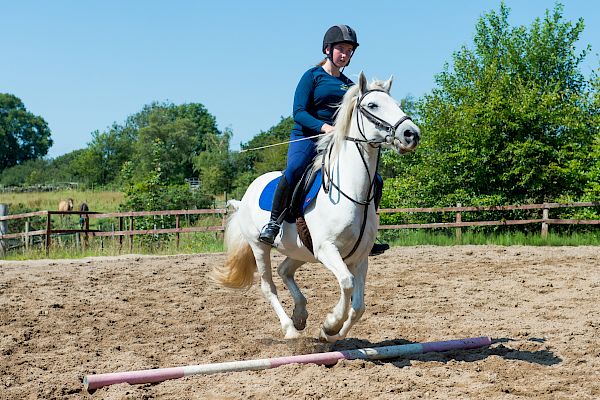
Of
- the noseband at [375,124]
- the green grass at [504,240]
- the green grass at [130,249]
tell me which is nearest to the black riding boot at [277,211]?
the noseband at [375,124]

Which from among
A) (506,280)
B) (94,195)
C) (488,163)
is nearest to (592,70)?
(488,163)

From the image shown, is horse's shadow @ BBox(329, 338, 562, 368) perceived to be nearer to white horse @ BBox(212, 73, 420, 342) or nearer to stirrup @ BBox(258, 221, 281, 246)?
white horse @ BBox(212, 73, 420, 342)

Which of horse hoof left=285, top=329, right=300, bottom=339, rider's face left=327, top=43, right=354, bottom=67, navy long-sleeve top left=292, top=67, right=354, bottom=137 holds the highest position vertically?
rider's face left=327, top=43, right=354, bottom=67

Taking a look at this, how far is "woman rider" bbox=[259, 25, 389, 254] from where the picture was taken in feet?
20.0

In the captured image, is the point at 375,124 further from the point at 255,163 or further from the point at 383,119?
the point at 255,163

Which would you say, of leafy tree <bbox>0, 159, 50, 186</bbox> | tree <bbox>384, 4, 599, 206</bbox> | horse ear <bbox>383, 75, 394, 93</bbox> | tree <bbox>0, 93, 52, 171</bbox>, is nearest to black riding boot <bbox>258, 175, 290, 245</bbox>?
horse ear <bbox>383, 75, 394, 93</bbox>

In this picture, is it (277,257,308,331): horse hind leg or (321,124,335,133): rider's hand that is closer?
(321,124,335,133): rider's hand

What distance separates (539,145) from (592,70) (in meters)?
3.34

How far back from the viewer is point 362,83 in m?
5.61

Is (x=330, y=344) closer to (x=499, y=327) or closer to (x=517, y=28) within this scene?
(x=499, y=327)

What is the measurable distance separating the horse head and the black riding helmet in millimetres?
527

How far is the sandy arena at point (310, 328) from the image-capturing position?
4.93 meters

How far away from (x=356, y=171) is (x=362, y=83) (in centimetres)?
75

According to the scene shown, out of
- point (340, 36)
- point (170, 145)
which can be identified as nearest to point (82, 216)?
point (340, 36)
